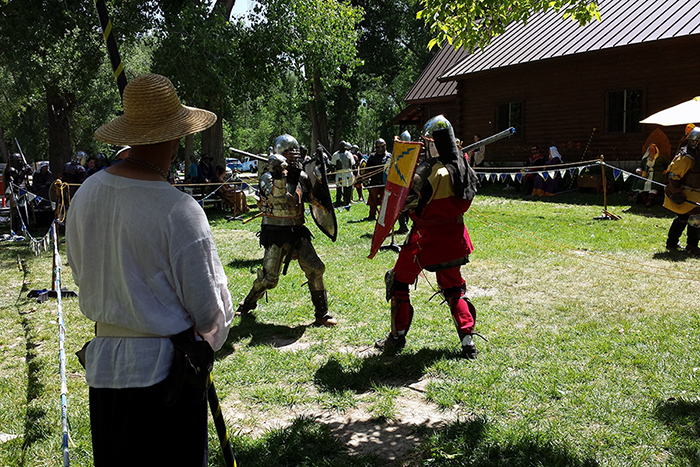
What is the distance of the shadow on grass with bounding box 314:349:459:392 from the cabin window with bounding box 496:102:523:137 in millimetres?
16092

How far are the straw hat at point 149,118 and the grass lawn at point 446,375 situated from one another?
2.05 metres

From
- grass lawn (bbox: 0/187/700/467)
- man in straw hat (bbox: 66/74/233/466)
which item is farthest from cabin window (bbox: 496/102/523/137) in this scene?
man in straw hat (bbox: 66/74/233/466)

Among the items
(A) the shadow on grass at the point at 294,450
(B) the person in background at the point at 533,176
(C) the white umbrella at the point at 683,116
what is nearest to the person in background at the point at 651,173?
(B) the person in background at the point at 533,176

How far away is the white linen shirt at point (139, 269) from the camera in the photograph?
194cm

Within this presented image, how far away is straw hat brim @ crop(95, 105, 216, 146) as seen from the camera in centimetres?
207

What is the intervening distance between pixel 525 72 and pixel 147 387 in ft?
61.8

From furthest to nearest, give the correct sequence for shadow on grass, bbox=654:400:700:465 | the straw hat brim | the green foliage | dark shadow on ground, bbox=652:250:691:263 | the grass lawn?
dark shadow on ground, bbox=652:250:691:263 → the green foliage → the grass lawn → shadow on grass, bbox=654:400:700:465 → the straw hat brim

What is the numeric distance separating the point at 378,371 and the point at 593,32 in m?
15.5

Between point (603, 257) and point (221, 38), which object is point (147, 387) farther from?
point (221, 38)

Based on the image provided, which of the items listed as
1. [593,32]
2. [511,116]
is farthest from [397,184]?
[511,116]

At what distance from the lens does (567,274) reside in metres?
7.27

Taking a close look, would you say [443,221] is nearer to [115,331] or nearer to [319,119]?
[115,331]

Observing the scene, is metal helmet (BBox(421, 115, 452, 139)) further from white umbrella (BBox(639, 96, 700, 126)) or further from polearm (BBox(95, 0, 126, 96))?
white umbrella (BBox(639, 96, 700, 126))

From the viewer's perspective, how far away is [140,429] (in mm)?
2031
